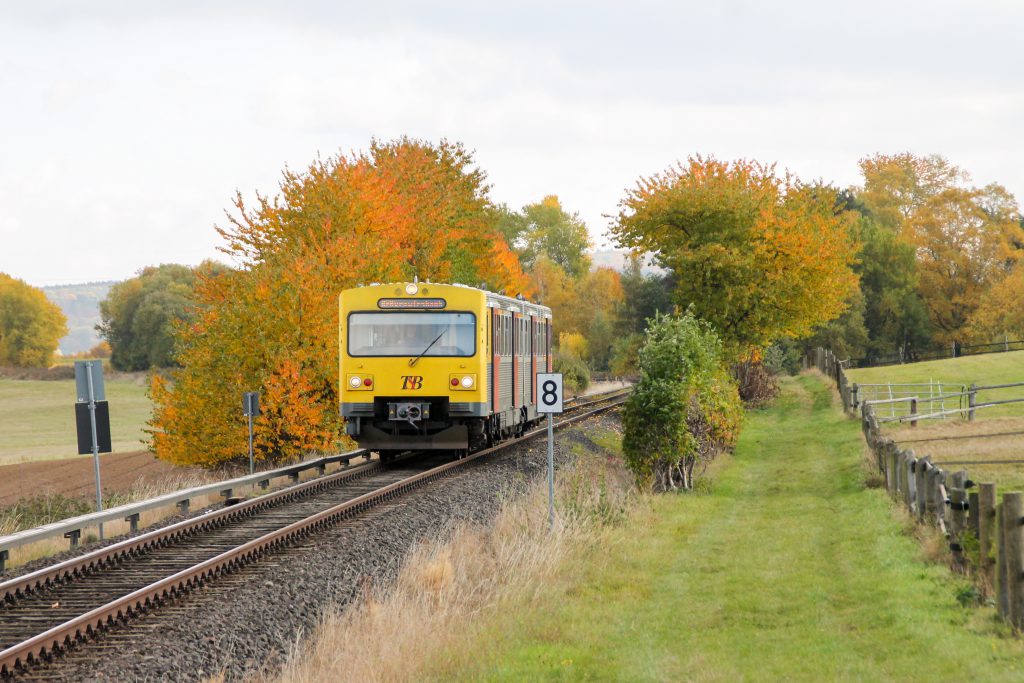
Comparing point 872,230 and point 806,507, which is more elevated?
point 872,230

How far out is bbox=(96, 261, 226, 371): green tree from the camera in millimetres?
93188

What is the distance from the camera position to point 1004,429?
28.0 metres

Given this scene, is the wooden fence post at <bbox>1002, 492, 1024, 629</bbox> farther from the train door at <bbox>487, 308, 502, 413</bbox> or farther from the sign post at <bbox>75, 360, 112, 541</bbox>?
the train door at <bbox>487, 308, 502, 413</bbox>

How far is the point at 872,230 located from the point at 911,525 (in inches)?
2371

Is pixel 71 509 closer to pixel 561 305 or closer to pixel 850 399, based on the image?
pixel 850 399

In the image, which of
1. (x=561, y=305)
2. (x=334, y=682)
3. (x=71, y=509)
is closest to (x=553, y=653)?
(x=334, y=682)

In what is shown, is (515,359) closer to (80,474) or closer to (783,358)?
(80,474)

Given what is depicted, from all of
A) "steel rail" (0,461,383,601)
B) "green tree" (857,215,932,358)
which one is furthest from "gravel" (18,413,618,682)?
"green tree" (857,215,932,358)

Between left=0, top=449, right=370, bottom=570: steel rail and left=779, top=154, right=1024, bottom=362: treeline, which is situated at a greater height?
left=779, top=154, right=1024, bottom=362: treeline

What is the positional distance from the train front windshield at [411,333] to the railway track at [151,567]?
286cm

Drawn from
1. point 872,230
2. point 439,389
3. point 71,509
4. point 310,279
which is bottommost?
point 71,509

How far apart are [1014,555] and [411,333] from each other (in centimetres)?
1351

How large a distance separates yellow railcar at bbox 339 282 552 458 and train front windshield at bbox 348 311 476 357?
18mm

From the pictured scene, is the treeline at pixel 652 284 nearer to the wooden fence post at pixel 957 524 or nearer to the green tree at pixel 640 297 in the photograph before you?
the green tree at pixel 640 297
